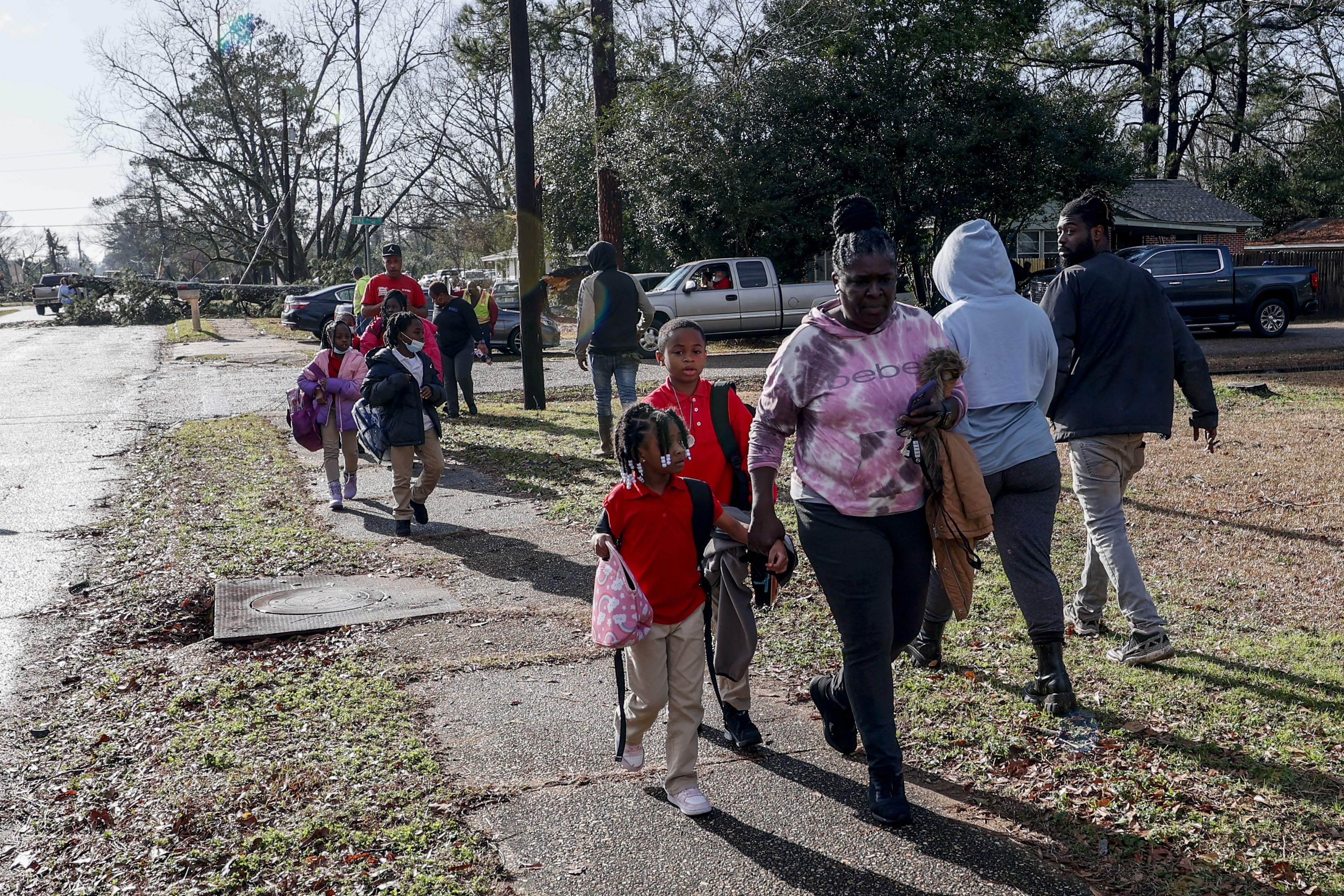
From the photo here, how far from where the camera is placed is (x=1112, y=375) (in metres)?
4.65

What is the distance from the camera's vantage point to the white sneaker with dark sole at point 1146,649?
4.64m

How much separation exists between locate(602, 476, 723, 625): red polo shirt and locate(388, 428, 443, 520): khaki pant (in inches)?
171

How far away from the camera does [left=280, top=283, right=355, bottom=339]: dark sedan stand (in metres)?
29.6

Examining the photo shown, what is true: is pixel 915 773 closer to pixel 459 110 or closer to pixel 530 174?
pixel 530 174

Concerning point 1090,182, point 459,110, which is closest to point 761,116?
point 1090,182

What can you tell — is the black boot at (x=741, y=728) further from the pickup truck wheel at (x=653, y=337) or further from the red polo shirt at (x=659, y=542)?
Result: the pickup truck wheel at (x=653, y=337)

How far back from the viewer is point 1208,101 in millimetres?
41656

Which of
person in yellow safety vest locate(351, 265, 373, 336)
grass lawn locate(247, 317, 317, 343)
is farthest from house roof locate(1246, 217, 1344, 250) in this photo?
person in yellow safety vest locate(351, 265, 373, 336)

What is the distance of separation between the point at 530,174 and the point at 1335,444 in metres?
9.49

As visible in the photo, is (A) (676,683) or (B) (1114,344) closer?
(A) (676,683)

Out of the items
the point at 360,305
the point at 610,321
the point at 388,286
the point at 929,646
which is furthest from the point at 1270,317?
the point at 929,646

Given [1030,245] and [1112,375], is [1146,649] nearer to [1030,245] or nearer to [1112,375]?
[1112,375]

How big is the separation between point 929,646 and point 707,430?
158cm

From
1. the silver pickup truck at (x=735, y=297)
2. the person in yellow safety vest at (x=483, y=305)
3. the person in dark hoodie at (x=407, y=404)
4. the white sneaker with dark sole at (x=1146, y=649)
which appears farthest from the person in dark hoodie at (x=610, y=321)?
the silver pickup truck at (x=735, y=297)
